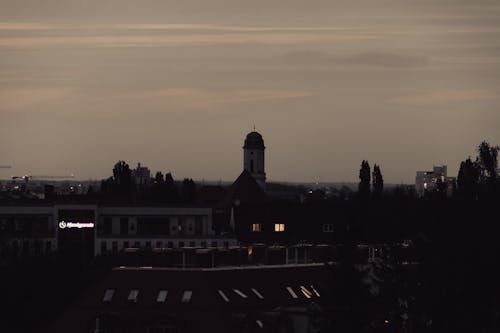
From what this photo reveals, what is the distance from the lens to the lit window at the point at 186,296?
91500 mm

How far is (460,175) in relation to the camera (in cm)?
18175

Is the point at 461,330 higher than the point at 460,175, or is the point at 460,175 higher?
the point at 460,175

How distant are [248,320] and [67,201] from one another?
7729cm

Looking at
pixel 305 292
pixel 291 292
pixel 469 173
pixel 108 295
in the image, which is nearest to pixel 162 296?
pixel 108 295

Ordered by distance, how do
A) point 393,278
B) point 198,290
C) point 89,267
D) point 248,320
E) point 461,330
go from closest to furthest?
point 461,330, point 393,278, point 248,320, point 198,290, point 89,267

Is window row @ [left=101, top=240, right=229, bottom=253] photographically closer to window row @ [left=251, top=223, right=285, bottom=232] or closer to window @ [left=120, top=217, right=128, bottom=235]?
window @ [left=120, top=217, right=128, bottom=235]

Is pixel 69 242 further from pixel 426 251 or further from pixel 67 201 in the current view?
pixel 426 251

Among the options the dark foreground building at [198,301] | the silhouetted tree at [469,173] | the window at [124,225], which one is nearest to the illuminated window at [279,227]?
the window at [124,225]

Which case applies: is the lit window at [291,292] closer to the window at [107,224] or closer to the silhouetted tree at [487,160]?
the window at [107,224]

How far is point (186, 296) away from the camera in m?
92.1

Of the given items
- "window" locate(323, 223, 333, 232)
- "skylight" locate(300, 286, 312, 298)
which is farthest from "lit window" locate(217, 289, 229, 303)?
"window" locate(323, 223, 333, 232)

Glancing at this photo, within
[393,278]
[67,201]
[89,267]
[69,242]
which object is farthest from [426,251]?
[67,201]

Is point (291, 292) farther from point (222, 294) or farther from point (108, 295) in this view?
point (108, 295)

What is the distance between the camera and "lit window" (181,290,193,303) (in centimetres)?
9150
